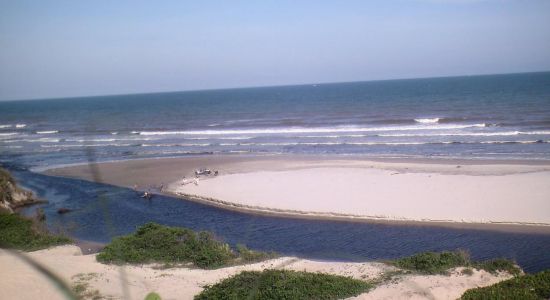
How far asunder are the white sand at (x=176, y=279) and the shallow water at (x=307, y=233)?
148 cm

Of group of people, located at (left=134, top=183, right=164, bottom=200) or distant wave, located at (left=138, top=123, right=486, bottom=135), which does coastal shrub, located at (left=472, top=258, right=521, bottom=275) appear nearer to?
group of people, located at (left=134, top=183, right=164, bottom=200)

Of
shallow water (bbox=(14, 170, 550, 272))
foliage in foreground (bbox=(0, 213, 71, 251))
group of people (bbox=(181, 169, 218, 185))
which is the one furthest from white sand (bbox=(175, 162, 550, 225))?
foliage in foreground (bbox=(0, 213, 71, 251))

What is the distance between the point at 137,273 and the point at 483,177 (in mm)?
17012

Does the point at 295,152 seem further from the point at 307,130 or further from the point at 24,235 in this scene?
the point at 24,235

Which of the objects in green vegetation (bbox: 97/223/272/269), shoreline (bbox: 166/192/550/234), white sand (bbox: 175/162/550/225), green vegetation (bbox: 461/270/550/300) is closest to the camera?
green vegetation (bbox: 461/270/550/300)

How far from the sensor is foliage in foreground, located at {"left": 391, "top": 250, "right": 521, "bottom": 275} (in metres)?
10.9

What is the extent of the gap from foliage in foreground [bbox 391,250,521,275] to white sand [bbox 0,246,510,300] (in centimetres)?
31

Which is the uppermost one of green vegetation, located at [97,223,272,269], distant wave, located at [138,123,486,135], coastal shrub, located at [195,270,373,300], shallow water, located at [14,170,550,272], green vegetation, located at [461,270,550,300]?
green vegetation, located at [461,270,550,300]

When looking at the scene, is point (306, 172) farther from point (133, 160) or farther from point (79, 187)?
point (133, 160)

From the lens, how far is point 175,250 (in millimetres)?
13289

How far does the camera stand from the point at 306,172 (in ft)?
82.7

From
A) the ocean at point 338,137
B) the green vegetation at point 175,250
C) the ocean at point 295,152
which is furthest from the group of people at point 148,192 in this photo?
the green vegetation at point 175,250

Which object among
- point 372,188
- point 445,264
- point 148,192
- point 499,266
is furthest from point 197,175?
point 499,266

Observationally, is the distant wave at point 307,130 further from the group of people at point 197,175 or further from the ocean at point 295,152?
the group of people at point 197,175
